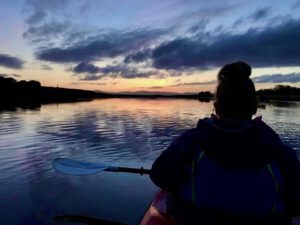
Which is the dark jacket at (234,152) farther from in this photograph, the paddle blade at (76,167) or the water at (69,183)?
the water at (69,183)

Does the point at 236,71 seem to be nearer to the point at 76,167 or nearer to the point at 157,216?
the point at 157,216

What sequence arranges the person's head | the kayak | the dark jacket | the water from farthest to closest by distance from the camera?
the water
the kayak
the person's head
the dark jacket

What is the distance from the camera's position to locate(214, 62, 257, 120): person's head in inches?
120

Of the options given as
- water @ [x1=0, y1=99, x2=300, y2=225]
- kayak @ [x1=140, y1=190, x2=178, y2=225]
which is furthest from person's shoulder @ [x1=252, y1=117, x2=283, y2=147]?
water @ [x1=0, y1=99, x2=300, y2=225]

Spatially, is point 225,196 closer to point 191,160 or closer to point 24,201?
point 191,160

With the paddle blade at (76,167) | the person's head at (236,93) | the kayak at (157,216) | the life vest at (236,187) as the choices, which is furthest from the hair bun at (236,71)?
the paddle blade at (76,167)

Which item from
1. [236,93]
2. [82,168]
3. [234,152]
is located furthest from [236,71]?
[82,168]

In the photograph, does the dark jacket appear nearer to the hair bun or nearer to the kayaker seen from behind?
the kayaker seen from behind

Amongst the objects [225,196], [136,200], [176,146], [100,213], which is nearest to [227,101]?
[176,146]

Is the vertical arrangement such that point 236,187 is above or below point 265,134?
below

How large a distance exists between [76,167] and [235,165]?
5365 millimetres

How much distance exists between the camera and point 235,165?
295 cm

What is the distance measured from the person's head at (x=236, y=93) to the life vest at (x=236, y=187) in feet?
1.34

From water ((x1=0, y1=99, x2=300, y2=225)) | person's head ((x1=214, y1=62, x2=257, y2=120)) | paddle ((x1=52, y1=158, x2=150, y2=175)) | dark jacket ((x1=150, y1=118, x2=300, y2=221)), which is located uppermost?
person's head ((x1=214, y1=62, x2=257, y2=120))
